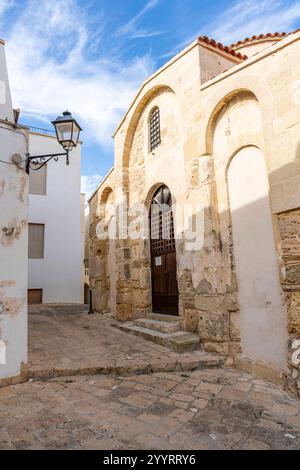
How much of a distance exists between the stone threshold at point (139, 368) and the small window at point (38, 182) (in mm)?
10540

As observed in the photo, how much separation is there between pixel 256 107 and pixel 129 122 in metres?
4.29

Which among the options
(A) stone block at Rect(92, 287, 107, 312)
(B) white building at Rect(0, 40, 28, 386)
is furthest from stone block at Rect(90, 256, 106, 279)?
(B) white building at Rect(0, 40, 28, 386)

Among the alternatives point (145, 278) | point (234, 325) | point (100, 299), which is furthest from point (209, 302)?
point (100, 299)

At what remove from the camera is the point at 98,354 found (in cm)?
454

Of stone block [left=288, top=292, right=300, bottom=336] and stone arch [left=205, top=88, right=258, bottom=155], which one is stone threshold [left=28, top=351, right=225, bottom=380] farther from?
stone arch [left=205, top=88, right=258, bottom=155]

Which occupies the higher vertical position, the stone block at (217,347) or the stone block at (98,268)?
the stone block at (98,268)

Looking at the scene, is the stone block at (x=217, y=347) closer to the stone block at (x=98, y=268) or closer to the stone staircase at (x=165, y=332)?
the stone staircase at (x=165, y=332)

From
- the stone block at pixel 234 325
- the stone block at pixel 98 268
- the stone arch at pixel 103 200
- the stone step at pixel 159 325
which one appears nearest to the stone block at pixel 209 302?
the stone block at pixel 234 325

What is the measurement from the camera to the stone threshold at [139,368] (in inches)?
150

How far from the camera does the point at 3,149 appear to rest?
3812 millimetres

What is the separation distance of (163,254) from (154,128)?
319cm

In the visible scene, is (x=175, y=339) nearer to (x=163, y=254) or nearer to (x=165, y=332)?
(x=165, y=332)

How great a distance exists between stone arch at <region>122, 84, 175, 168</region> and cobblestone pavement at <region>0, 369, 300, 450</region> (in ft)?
19.4
